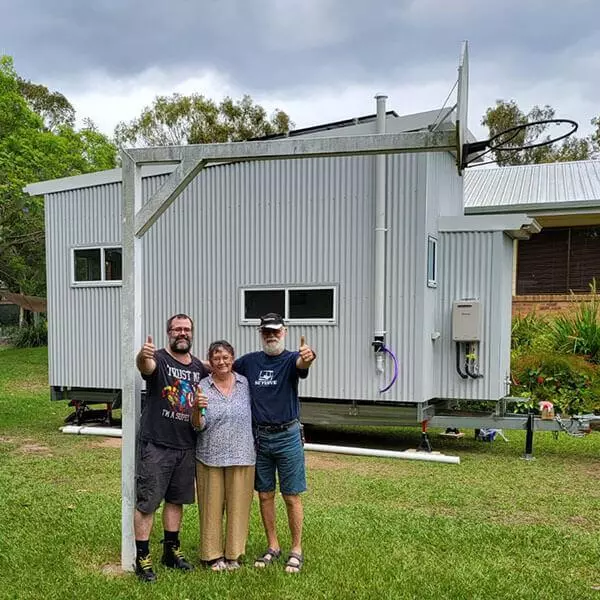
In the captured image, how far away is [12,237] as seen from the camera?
21.9 meters

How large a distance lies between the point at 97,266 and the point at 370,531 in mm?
6512

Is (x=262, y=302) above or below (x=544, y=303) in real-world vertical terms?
above

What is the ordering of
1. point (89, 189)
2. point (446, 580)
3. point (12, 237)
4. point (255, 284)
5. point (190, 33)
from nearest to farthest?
point (446, 580), point (255, 284), point (89, 189), point (190, 33), point (12, 237)

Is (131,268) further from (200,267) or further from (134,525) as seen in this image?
(200,267)

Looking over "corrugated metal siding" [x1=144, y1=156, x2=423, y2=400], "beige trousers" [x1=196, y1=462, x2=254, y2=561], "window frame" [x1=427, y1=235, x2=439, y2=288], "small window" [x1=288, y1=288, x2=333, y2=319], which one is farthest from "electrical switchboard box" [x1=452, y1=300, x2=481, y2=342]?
"beige trousers" [x1=196, y1=462, x2=254, y2=561]

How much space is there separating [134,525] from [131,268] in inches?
63.2

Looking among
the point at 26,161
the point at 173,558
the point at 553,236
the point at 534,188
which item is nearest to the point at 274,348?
the point at 173,558

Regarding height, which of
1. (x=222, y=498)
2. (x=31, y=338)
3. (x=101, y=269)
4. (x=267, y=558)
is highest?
(x=101, y=269)

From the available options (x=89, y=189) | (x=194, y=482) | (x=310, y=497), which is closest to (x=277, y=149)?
(x=194, y=482)

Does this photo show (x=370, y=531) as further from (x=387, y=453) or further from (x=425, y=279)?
(x=425, y=279)

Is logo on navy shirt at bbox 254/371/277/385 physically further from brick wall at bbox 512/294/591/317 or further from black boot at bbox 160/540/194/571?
brick wall at bbox 512/294/591/317

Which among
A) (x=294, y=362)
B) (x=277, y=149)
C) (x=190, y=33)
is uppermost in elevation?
(x=190, y=33)

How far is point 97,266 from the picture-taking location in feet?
32.9

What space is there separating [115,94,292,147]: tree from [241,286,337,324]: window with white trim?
70.8ft
